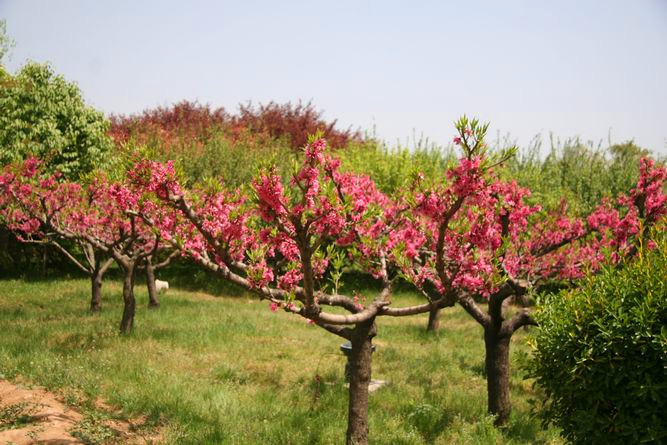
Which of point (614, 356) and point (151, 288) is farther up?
point (614, 356)

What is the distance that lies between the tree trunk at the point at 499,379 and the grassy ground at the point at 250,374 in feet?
0.85

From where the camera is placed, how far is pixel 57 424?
24.9 ft

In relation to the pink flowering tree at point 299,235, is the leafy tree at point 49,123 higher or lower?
higher

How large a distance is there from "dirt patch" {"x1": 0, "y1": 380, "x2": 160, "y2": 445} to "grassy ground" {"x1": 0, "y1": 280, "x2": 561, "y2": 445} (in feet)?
1.03

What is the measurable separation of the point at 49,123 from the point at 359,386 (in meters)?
18.3

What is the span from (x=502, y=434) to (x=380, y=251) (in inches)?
142

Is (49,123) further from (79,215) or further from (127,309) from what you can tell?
(127,309)

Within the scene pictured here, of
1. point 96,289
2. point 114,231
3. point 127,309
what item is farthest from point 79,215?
point 127,309

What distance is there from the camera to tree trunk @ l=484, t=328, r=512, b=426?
927 cm

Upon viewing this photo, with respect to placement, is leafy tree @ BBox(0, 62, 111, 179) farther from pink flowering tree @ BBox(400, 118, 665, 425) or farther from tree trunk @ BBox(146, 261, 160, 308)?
pink flowering tree @ BBox(400, 118, 665, 425)

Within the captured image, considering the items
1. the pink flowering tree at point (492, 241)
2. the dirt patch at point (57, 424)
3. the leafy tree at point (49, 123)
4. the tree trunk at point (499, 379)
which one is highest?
the leafy tree at point (49, 123)

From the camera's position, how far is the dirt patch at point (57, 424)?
281 inches

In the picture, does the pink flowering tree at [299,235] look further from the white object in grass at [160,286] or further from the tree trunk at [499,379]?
the white object in grass at [160,286]

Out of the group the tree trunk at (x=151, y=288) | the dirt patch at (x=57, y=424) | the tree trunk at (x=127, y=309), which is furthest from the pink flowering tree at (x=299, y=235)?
the tree trunk at (x=151, y=288)
